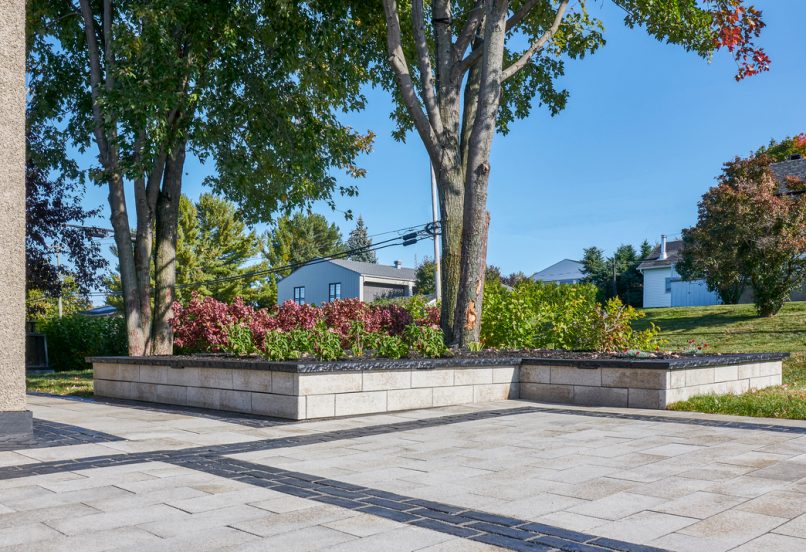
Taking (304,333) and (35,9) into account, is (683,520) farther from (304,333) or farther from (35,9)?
(35,9)

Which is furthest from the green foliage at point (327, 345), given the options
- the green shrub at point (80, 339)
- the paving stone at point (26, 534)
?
the green shrub at point (80, 339)

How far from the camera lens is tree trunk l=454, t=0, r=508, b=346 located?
12.0 metres

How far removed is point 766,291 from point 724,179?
4.59 meters

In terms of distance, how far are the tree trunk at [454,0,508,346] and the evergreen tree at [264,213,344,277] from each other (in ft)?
150

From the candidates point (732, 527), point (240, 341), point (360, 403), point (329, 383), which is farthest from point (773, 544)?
point (240, 341)

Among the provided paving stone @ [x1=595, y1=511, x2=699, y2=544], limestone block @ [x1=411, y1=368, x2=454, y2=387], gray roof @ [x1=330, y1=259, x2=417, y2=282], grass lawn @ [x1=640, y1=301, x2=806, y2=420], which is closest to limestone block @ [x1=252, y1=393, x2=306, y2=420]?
limestone block @ [x1=411, y1=368, x2=454, y2=387]

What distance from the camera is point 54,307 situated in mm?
53719

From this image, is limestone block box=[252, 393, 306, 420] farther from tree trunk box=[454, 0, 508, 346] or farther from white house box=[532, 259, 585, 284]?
white house box=[532, 259, 585, 284]

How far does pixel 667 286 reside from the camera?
46.5 meters

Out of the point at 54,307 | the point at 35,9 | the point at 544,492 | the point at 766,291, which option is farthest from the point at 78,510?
the point at 54,307

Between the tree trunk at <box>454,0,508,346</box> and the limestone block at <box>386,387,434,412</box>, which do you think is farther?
the tree trunk at <box>454,0,508,346</box>

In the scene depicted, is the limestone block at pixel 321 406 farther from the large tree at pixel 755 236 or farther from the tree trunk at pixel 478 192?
the large tree at pixel 755 236

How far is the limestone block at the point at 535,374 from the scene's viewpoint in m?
10.5

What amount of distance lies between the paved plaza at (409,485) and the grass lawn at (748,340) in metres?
0.79
